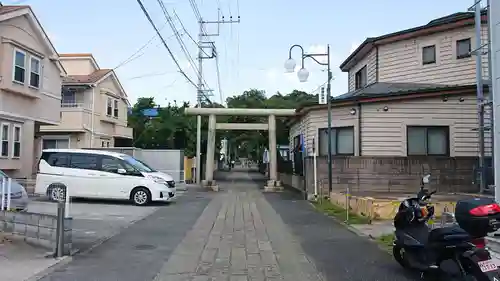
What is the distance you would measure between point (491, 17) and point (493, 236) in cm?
338

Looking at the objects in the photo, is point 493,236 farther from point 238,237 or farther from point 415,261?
point 238,237

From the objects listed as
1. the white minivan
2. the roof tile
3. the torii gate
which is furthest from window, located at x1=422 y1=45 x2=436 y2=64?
the roof tile

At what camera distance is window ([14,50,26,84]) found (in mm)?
19192

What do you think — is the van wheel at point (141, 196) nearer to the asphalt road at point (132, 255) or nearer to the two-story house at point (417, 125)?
the asphalt road at point (132, 255)

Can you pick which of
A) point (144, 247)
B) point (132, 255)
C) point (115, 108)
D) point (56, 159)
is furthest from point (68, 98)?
point (132, 255)

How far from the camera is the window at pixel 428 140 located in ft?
58.7

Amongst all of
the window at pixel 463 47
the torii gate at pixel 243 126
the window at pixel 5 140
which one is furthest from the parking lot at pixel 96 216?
the window at pixel 463 47

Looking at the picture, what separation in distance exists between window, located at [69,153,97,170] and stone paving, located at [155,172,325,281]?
5.83 metres

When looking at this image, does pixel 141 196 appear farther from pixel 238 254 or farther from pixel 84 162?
pixel 238 254

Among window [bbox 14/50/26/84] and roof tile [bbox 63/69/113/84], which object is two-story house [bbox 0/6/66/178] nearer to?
window [bbox 14/50/26/84]

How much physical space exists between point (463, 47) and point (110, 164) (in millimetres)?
15220

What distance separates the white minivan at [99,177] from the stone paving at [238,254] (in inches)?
162

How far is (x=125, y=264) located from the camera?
293 inches

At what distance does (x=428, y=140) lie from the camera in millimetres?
18016
